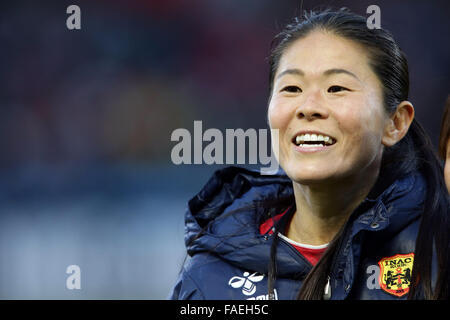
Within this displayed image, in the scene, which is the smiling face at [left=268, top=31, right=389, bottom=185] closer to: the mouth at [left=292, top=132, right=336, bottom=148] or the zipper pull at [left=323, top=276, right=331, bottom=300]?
the mouth at [left=292, top=132, right=336, bottom=148]

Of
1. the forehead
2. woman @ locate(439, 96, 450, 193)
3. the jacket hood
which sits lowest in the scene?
the jacket hood

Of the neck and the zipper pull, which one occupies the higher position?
the neck

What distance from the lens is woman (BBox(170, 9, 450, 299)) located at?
Answer: 3.94ft

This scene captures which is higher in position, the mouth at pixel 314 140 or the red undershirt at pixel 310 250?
the mouth at pixel 314 140

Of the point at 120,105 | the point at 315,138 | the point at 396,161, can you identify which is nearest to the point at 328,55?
the point at 315,138

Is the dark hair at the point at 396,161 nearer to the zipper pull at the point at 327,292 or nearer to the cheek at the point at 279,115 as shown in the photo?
the zipper pull at the point at 327,292

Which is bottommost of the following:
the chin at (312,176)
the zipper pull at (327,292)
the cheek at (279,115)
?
the zipper pull at (327,292)

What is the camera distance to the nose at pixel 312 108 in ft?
4.02

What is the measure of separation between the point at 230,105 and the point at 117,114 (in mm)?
679

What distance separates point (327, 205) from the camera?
1.33 metres

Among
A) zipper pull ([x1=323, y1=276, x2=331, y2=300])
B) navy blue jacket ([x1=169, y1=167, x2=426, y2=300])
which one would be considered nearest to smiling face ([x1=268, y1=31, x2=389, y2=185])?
navy blue jacket ([x1=169, y1=167, x2=426, y2=300])

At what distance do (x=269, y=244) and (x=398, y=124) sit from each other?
40cm

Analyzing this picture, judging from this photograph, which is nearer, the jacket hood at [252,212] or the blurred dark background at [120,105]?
the jacket hood at [252,212]

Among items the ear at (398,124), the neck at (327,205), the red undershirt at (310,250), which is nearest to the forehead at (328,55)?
the ear at (398,124)
